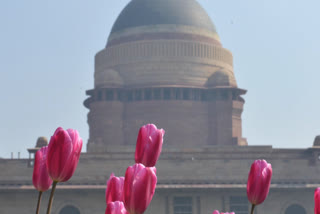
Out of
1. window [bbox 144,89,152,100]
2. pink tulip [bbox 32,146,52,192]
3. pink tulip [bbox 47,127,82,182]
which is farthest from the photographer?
window [bbox 144,89,152,100]

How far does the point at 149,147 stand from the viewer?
256cm

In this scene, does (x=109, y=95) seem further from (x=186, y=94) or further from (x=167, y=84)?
(x=186, y=94)

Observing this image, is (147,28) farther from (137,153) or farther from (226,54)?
(137,153)

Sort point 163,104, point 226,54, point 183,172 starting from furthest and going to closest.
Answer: point 226,54
point 163,104
point 183,172

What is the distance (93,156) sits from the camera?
36.7 meters

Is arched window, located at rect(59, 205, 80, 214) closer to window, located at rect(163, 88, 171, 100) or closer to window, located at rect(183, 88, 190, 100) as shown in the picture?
window, located at rect(163, 88, 171, 100)

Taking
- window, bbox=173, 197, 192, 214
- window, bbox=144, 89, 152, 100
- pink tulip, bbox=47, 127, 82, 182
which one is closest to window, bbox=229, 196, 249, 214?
window, bbox=173, 197, 192, 214

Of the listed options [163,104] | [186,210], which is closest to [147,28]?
[163,104]

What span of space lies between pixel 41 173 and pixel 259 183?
0.96 m

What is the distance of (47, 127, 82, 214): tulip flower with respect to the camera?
242 centimetres

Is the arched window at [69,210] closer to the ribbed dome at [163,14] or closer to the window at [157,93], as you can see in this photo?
the window at [157,93]

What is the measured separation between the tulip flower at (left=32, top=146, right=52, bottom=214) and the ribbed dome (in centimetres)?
4416

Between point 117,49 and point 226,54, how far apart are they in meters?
8.43

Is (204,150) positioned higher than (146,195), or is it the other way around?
(204,150)
